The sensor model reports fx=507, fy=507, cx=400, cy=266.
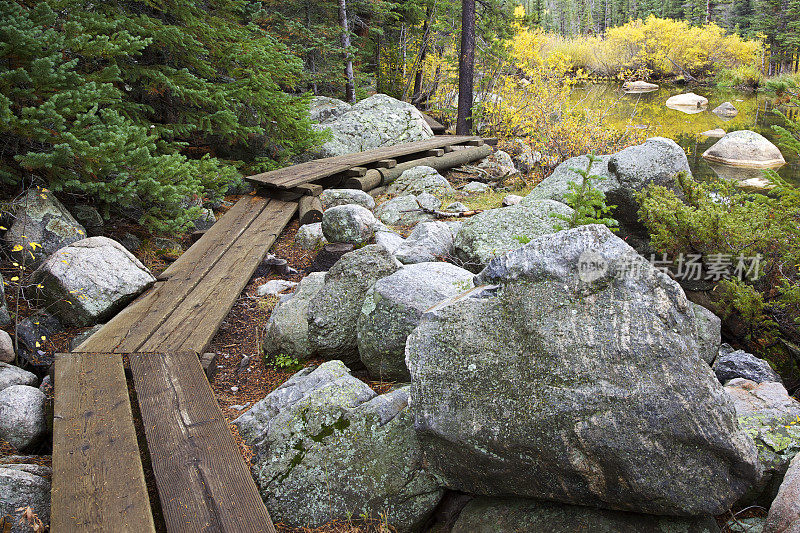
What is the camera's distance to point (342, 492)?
2977 millimetres

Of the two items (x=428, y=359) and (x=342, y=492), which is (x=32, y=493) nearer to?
(x=342, y=492)

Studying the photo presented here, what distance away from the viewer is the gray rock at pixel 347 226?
21.1ft

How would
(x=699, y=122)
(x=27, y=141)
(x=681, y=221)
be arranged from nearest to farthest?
(x=681, y=221) → (x=27, y=141) → (x=699, y=122)

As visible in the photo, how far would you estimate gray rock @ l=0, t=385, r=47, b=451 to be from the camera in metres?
3.47

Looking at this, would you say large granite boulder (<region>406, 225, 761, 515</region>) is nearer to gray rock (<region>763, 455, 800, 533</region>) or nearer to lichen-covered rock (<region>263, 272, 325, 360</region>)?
gray rock (<region>763, 455, 800, 533</region>)

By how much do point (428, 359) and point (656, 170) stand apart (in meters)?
5.07

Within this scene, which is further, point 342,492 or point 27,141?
point 27,141

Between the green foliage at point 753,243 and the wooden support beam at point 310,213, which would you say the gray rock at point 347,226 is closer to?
the wooden support beam at point 310,213

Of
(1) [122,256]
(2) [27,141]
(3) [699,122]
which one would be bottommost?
(3) [699,122]

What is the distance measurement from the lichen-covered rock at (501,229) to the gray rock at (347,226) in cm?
123

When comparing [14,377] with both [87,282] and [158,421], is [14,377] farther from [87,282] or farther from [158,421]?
[158,421]

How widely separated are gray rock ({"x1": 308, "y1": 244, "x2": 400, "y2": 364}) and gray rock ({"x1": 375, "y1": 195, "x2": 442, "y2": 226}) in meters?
3.21

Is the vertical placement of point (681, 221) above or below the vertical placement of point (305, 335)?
above

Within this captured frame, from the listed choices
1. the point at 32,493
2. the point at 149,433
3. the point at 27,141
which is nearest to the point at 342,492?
the point at 149,433
